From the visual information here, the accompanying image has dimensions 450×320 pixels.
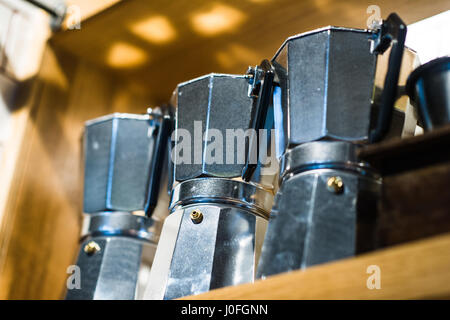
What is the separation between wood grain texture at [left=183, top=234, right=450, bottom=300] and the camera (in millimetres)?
439

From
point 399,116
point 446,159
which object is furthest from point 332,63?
point 446,159

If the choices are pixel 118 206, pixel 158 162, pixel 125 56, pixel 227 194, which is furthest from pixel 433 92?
pixel 125 56

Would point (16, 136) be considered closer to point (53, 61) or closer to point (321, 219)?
point (53, 61)

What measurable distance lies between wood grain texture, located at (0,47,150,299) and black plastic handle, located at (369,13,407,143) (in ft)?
1.87

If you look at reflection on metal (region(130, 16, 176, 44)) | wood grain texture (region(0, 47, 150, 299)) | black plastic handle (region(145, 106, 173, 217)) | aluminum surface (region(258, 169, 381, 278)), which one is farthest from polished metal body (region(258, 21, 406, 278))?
wood grain texture (region(0, 47, 150, 299))

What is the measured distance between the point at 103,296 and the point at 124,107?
43 cm

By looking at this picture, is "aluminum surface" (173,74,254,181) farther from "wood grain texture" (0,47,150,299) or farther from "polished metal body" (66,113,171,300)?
"wood grain texture" (0,47,150,299)

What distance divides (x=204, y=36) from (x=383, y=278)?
0.66 meters

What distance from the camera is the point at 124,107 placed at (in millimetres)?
1186

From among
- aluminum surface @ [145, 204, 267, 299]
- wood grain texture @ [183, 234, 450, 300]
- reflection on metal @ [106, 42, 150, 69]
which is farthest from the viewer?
reflection on metal @ [106, 42, 150, 69]

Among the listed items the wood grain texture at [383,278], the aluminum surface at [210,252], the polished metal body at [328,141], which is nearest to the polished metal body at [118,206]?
the aluminum surface at [210,252]

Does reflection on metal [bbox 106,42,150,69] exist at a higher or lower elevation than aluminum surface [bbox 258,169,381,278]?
higher

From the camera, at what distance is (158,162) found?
855 mm

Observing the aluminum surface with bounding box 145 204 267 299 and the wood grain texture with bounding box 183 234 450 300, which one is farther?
the aluminum surface with bounding box 145 204 267 299
